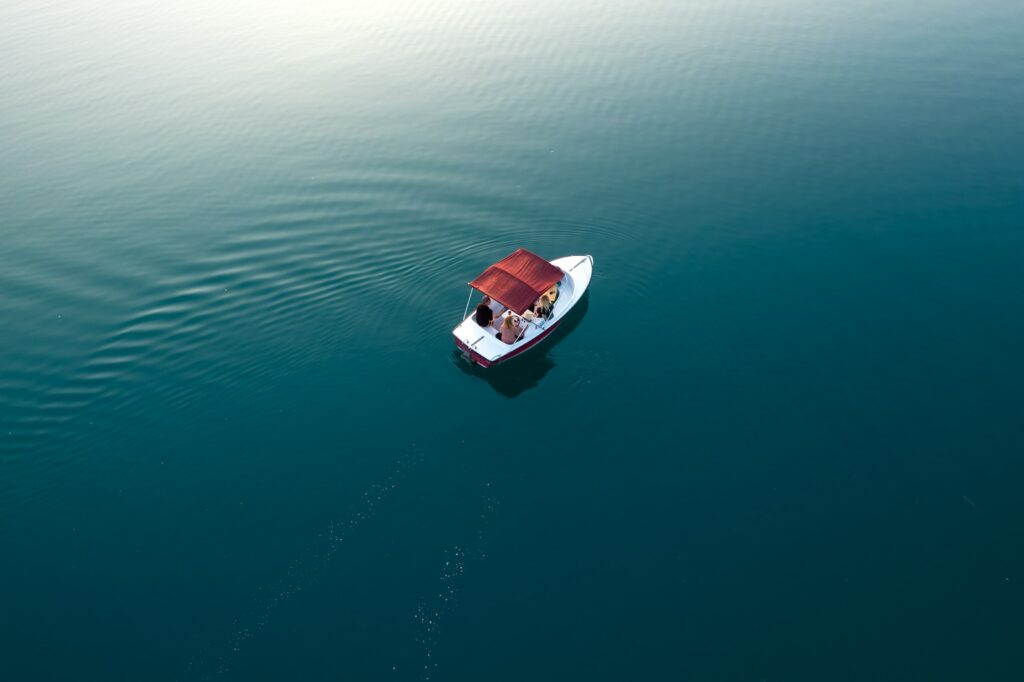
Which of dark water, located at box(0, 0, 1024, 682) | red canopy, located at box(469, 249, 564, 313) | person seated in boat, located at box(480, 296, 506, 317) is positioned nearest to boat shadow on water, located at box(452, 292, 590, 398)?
dark water, located at box(0, 0, 1024, 682)

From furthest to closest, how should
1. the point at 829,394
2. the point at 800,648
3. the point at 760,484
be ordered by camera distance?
the point at 829,394 → the point at 760,484 → the point at 800,648

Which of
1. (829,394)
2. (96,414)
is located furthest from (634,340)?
(96,414)

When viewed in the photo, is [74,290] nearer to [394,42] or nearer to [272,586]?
[272,586]

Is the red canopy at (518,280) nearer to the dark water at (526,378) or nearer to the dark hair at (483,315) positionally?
the dark hair at (483,315)

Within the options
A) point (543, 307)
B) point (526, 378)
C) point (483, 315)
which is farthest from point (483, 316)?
point (526, 378)

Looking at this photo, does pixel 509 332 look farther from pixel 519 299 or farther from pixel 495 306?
pixel 495 306

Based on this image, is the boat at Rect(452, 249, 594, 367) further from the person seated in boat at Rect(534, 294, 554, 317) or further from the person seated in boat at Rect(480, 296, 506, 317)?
the person seated in boat at Rect(534, 294, 554, 317)
